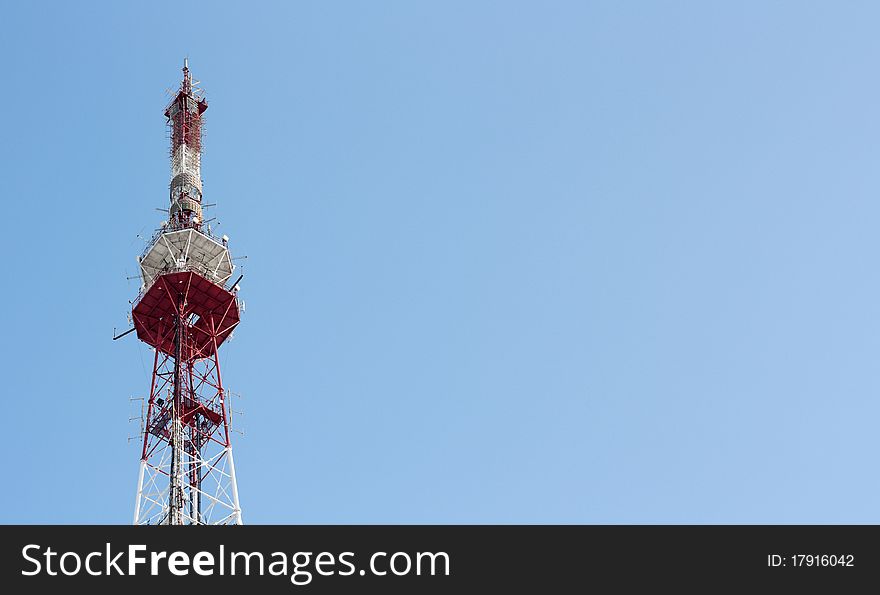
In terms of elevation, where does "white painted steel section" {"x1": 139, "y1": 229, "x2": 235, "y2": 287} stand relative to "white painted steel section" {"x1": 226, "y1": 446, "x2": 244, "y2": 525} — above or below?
above

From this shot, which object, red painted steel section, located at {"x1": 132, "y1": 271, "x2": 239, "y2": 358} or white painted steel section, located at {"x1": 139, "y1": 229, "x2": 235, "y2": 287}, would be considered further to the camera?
white painted steel section, located at {"x1": 139, "y1": 229, "x2": 235, "y2": 287}

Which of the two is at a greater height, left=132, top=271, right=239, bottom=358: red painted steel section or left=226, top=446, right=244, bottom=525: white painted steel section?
left=132, top=271, right=239, bottom=358: red painted steel section

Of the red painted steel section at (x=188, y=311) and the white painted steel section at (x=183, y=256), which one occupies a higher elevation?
the white painted steel section at (x=183, y=256)

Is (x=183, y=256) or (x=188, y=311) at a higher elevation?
(x=183, y=256)

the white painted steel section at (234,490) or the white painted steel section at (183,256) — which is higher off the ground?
the white painted steel section at (183,256)

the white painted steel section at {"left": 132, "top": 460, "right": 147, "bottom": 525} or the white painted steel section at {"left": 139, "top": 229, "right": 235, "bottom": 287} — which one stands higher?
the white painted steel section at {"left": 139, "top": 229, "right": 235, "bottom": 287}

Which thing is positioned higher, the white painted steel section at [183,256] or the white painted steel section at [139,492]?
the white painted steel section at [183,256]

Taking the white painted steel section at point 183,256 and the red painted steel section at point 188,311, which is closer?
the red painted steel section at point 188,311

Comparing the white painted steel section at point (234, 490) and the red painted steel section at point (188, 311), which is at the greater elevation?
the red painted steel section at point (188, 311)
